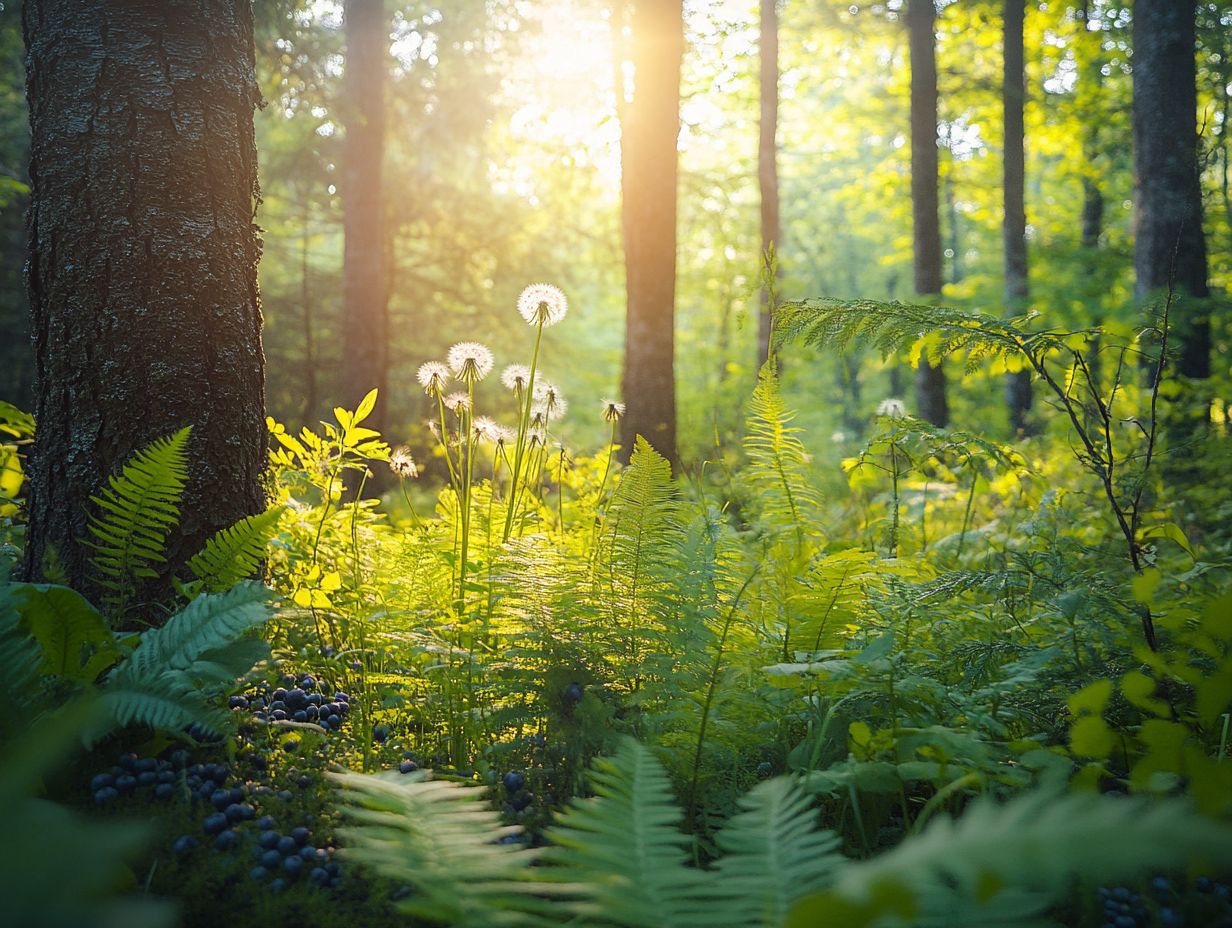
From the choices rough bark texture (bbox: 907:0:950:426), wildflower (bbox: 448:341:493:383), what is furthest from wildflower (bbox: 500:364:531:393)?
rough bark texture (bbox: 907:0:950:426)

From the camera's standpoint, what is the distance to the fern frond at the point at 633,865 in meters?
1.11

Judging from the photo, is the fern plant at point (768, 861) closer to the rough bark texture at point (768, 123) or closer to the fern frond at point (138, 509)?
the fern frond at point (138, 509)

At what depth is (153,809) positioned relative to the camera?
1.71m

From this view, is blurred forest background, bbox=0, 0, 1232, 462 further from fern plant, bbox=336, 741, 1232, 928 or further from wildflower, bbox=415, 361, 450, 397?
fern plant, bbox=336, 741, 1232, 928

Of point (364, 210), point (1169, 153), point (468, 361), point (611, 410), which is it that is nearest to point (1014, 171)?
point (1169, 153)

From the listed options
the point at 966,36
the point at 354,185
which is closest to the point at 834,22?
the point at 966,36

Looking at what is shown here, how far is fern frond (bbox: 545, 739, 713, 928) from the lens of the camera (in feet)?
3.65

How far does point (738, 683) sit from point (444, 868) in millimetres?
1071

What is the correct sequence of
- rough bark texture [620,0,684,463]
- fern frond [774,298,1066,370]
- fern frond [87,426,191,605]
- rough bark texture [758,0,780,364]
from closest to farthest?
1. fern frond [87,426,191,605]
2. fern frond [774,298,1066,370]
3. rough bark texture [620,0,684,463]
4. rough bark texture [758,0,780,364]

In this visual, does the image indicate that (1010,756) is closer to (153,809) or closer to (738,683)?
(738,683)

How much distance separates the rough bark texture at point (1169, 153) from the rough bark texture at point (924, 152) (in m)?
3.83

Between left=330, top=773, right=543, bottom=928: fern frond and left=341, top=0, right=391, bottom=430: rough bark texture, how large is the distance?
8.46m

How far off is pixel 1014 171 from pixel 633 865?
14.5 m

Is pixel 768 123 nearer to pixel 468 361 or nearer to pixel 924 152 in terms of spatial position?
pixel 924 152
